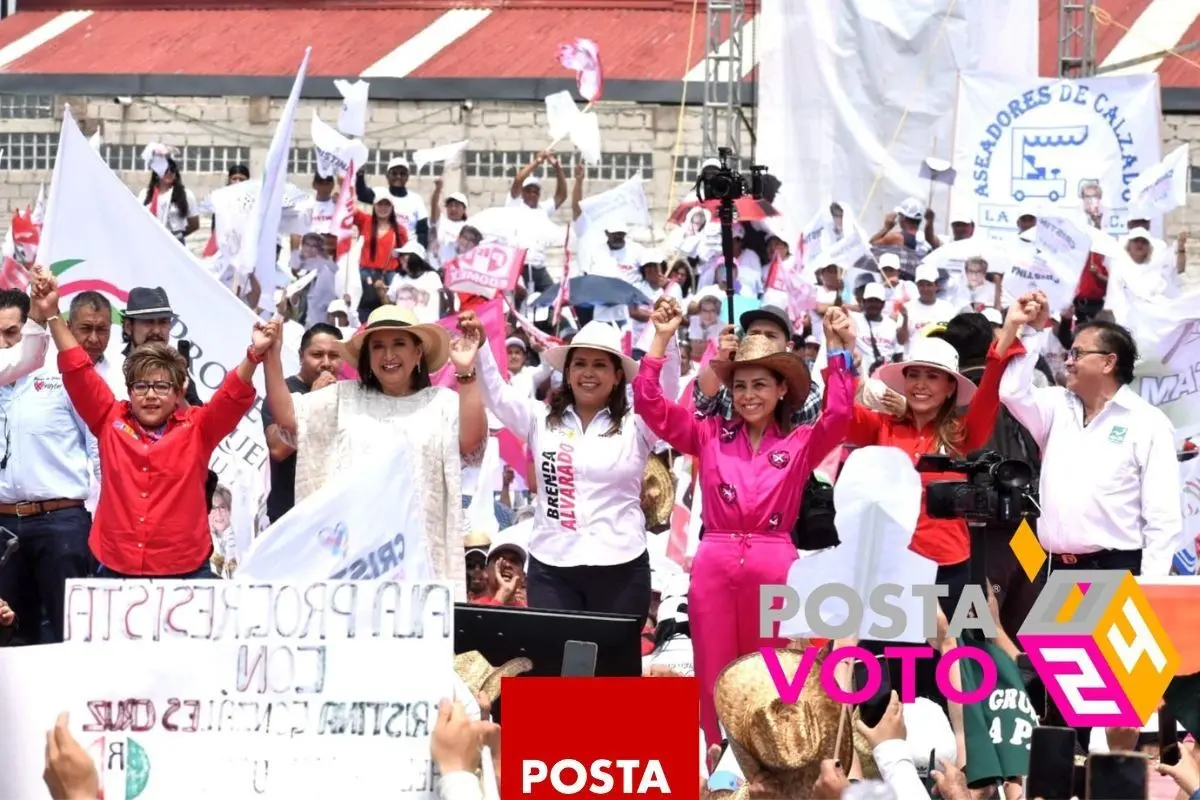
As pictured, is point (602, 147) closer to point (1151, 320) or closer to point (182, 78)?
point (182, 78)

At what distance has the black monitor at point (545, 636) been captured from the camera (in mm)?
5887

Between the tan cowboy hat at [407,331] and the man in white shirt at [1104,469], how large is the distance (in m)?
1.85

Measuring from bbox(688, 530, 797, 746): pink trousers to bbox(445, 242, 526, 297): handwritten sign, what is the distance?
25.2 ft

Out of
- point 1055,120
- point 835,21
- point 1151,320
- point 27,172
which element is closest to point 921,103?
point 835,21

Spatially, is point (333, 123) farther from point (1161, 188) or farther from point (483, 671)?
point (483, 671)

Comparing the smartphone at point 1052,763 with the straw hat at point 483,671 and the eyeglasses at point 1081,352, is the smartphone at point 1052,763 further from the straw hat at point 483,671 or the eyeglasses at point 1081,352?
the eyeglasses at point 1081,352

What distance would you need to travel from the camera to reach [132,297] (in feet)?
29.3

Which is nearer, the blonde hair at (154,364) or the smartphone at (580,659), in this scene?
the smartphone at (580,659)

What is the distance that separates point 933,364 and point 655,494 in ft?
3.83

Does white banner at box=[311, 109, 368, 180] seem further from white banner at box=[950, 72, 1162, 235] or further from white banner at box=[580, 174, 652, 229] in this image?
white banner at box=[950, 72, 1162, 235]

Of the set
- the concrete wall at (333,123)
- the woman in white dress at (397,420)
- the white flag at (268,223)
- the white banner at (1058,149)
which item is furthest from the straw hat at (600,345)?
the concrete wall at (333,123)

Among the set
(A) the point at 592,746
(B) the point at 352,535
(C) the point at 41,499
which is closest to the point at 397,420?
(C) the point at 41,499

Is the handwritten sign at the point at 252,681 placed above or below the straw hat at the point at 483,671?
above

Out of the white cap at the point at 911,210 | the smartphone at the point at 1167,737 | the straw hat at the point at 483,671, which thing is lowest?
the smartphone at the point at 1167,737
